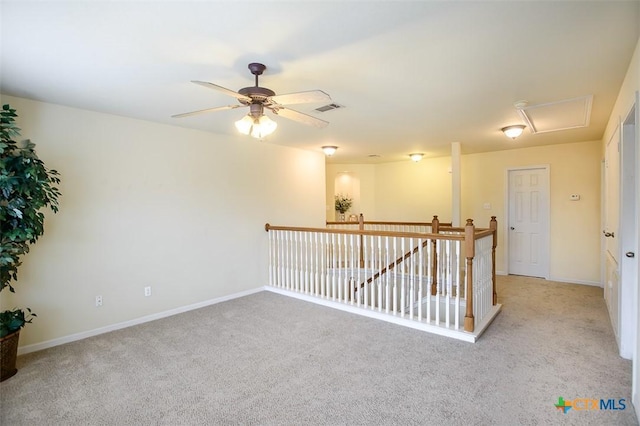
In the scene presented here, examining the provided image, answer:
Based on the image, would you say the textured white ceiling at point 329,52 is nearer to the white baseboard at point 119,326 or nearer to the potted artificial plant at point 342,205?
the white baseboard at point 119,326

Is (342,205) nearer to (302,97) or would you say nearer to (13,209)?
(302,97)

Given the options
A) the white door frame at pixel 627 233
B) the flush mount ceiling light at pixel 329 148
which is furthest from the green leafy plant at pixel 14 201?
the white door frame at pixel 627 233

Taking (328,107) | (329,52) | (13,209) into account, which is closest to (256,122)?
(329,52)

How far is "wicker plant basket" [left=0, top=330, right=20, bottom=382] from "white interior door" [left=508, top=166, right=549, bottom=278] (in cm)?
708

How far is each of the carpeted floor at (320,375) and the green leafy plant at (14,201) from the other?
2.78ft

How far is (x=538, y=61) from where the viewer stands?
2340 millimetres

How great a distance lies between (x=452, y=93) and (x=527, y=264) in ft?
14.5

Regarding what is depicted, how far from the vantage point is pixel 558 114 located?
12.1ft

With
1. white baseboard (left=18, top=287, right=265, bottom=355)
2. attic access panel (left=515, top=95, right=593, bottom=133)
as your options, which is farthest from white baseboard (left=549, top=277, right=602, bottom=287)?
white baseboard (left=18, top=287, right=265, bottom=355)

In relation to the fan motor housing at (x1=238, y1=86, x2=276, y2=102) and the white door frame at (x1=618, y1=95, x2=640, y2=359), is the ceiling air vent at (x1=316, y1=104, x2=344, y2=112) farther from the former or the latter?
the white door frame at (x1=618, y1=95, x2=640, y2=359)

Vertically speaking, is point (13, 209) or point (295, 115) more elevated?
point (295, 115)

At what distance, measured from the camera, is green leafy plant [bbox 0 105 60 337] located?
8.36 ft

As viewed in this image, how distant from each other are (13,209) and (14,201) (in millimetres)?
75

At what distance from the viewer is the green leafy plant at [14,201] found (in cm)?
255
